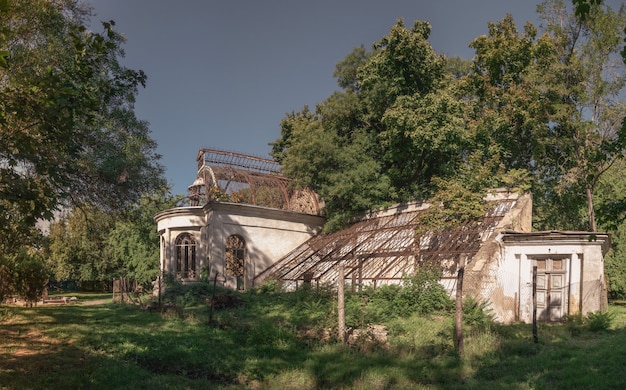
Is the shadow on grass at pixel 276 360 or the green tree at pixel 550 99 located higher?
the green tree at pixel 550 99

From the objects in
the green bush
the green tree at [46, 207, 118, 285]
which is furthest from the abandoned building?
the green tree at [46, 207, 118, 285]

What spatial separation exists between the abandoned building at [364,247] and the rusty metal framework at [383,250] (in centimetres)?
5

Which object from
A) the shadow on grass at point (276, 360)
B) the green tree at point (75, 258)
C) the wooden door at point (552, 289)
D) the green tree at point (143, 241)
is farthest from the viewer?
the green tree at point (75, 258)

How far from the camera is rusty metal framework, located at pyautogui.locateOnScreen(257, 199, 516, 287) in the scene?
17672 millimetres

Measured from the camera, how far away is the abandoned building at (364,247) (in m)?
15.5

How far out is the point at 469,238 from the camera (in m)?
17.7

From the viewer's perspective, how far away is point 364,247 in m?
21.4

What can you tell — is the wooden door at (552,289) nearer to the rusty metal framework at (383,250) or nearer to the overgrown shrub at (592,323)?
the overgrown shrub at (592,323)

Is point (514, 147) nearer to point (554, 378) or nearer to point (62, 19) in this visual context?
point (554, 378)

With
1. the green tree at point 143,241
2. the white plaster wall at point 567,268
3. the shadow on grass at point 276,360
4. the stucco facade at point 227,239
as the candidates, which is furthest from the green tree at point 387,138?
the green tree at point 143,241

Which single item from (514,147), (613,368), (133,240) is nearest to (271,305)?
(613,368)

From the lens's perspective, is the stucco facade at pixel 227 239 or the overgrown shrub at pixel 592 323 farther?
the stucco facade at pixel 227 239

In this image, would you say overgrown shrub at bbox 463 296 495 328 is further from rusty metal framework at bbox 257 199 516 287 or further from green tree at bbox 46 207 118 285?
green tree at bbox 46 207 118 285

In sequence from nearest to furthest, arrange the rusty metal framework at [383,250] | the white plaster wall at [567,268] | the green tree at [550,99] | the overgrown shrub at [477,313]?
the overgrown shrub at [477,313], the white plaster wall at [567,268], the rusty metal framework at [383,250], the green tree at [550,99]
